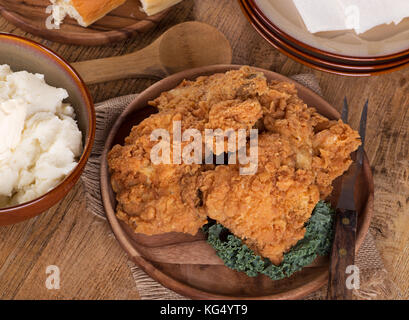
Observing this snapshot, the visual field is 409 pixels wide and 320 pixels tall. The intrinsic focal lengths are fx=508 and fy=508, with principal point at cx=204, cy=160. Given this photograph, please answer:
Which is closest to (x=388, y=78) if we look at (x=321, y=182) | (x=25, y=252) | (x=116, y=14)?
(x=321, y=182)

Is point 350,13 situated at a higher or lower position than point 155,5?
higher

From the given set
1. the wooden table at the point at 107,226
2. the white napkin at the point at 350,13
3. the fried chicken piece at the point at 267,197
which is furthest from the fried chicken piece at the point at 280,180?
the wooden table at the point at 107,226

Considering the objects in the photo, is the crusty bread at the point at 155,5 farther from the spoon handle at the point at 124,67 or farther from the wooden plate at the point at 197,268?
the wooden plate at the point at 197,268

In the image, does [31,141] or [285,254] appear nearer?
[31,141]

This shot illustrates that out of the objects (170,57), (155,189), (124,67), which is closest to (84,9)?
(124,67)

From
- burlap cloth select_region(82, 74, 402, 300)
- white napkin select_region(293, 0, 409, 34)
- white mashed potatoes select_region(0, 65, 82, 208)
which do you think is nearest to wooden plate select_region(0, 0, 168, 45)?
burlap cloth select_region(82, 74, 402, 300)

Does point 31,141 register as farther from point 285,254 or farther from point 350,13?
point 350,13

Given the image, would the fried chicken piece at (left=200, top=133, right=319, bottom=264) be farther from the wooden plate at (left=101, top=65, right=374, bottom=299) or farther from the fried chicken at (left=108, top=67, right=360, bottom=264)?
the wooden plate at (left=101, top=65, right=374, bottom=299)
